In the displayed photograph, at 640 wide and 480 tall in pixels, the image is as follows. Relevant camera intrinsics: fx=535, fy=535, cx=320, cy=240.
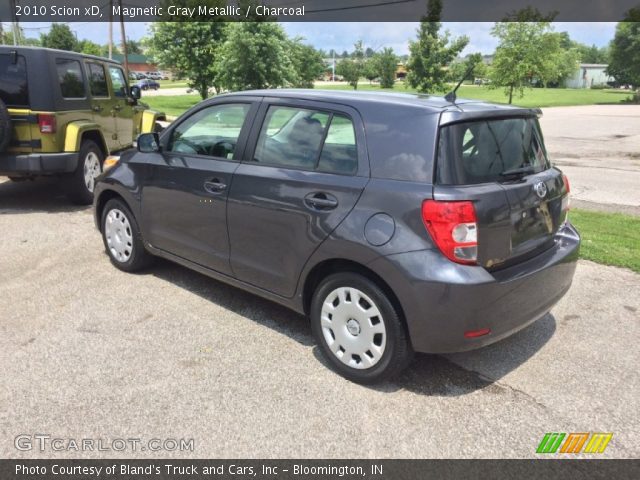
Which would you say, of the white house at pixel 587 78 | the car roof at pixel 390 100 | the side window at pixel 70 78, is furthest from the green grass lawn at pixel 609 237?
the white house at pixel 587 78

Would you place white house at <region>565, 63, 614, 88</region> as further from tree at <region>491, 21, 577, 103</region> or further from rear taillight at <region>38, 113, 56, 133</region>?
rear taillight at <region>38, 113, 56, 133</region>

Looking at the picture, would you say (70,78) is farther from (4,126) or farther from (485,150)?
(485,150)

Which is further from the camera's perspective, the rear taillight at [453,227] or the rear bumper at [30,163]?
the rear bumper at [30,163]

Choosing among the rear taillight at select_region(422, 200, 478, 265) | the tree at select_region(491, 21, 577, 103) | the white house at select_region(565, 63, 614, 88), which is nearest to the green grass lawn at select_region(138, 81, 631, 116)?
the tree at select_region(491, 21, 577, 103)

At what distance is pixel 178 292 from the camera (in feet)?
15.3

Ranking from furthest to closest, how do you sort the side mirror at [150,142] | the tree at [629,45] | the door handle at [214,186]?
the tree at [629,45], the side mirror at [150,142], the door handle at [214,186]

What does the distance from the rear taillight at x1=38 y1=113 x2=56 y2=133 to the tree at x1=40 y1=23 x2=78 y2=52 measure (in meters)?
67.9


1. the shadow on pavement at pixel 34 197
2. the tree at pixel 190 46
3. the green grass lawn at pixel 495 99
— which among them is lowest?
the shadow on pavement at pixel 34 197

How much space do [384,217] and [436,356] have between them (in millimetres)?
1213

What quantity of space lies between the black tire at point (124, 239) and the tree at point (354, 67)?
68.8 m

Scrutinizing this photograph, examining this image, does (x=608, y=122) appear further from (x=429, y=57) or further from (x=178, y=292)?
(x=178, y=292)

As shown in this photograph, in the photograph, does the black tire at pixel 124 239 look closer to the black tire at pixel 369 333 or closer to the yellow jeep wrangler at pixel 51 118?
the black tire at pixel 369 333

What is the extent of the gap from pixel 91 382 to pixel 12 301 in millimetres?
1691

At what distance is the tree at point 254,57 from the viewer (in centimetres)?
2214
